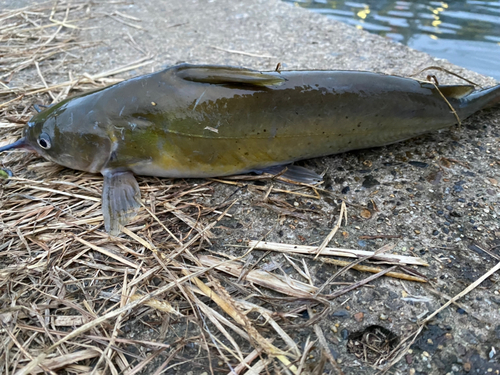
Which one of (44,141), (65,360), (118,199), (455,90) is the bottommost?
(65,360)

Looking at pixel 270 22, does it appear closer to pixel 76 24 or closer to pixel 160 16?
pixel 160 16

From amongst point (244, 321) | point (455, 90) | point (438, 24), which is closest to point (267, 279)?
point (244, 321)

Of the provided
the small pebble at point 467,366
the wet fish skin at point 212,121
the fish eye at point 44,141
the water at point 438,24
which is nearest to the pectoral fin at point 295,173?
the wet fish skin at point 212,121

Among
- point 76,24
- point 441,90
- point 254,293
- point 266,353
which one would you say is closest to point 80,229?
point 254,293

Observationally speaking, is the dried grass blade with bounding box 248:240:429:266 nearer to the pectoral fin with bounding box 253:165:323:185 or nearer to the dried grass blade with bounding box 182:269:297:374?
the dried grass blade with bounding box 182:269:297:374

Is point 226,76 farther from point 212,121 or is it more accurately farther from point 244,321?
point 244,321

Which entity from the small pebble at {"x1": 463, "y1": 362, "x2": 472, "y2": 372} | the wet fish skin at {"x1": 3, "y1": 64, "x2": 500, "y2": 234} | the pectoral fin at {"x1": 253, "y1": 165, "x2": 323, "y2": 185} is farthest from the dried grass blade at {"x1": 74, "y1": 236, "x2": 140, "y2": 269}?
the small pebble at {"x1": 463, "y1": 362, "x2": 472, "y2": 372}

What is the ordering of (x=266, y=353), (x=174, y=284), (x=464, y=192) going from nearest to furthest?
(x=266, y=353), (x=174, y=284), (x=464, y=192)

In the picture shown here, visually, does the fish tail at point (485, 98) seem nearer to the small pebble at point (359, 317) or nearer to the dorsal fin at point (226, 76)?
the dorsal fin at point (226, 76)
